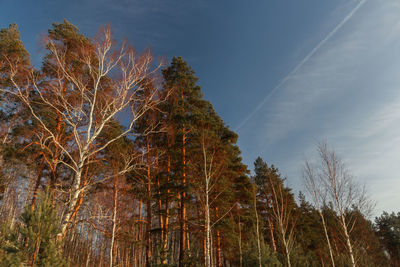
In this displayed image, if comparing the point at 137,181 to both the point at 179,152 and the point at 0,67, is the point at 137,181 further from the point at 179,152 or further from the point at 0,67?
the point at 0,67

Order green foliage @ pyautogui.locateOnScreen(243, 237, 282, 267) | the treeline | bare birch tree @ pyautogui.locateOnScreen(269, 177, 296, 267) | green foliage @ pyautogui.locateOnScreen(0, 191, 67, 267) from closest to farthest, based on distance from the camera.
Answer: green foliage @ pyautogui.locateOnScreen(0, 191, 67, 267)
the treeline
bare birch tree @ pyautogui.locateOnScreen(269, 177, 296, 267)
green foliage @ pyautogui.locateOnScreen(243, 237, 282, 267)

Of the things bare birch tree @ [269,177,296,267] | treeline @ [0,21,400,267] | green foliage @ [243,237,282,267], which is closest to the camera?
treeline @ [0,21,400,267]

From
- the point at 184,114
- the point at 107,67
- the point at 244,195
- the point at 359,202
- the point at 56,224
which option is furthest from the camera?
the point at 244,195

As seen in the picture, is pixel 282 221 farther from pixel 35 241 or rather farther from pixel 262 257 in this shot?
pixel 35 241

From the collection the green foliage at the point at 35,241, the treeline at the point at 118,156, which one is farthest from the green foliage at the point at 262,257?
the green foliage at the point at 35,241

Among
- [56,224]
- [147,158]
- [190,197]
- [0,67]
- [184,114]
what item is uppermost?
[0,67]

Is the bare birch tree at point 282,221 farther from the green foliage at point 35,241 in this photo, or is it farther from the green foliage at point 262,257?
the green foliage at point 35,241

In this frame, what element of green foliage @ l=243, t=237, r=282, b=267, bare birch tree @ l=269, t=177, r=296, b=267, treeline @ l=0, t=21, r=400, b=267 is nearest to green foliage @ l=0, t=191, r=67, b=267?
treeline @ l=0, t=21, r=400, b=267

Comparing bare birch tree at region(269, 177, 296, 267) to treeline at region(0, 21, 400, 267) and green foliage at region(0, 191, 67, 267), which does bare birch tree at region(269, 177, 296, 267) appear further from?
green foliage at region(0, 191, 67, 267)

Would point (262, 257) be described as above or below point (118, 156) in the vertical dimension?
below

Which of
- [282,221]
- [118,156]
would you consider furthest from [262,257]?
[118,156]

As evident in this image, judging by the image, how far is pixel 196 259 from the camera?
11227 mm

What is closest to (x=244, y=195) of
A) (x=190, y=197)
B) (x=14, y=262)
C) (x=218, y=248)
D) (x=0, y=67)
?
(x=218, y=248)

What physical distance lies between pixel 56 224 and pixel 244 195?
49.3 ft
